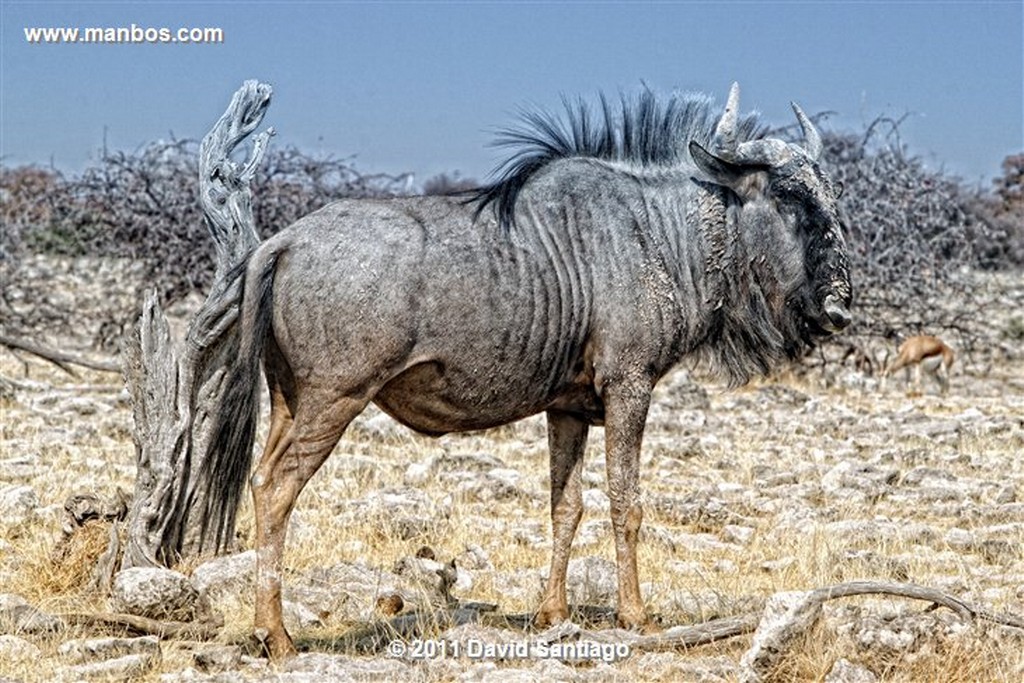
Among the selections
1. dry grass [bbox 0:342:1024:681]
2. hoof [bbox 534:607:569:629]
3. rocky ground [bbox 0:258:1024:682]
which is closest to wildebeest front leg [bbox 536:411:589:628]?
hoof [bbox 534:607:569:629]

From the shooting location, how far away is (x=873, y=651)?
545 cm

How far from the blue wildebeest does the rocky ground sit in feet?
1.79

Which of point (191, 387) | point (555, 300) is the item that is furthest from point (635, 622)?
point (191, 387)

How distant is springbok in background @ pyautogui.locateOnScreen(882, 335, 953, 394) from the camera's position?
1755 centimetres

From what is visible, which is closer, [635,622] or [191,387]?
[635,622]

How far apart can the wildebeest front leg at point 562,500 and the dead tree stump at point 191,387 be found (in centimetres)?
148

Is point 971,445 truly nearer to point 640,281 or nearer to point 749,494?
point 749,494

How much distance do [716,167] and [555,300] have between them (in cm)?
104

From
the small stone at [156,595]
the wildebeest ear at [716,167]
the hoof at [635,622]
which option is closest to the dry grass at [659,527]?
the small stone at [156,595]

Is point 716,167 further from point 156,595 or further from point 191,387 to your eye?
point 156,595

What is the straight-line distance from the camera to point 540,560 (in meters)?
7.73

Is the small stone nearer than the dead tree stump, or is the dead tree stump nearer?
the small stone

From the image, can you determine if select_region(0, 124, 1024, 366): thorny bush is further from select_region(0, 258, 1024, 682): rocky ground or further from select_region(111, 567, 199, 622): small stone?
select_region(111, 567, 199, 622): small stone

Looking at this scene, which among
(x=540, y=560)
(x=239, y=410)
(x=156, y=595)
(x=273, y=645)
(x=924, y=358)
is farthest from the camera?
(x=924, y=358)
